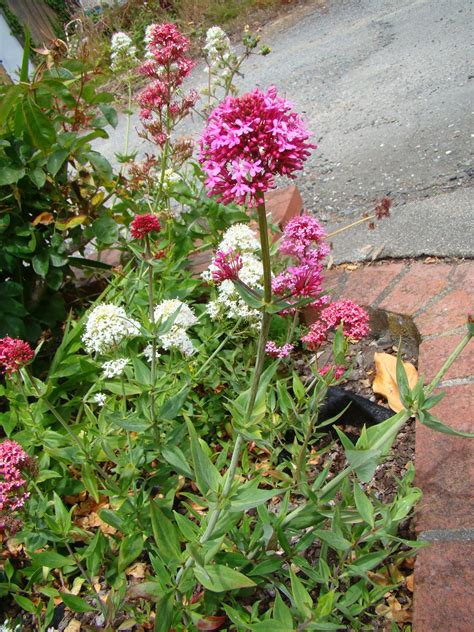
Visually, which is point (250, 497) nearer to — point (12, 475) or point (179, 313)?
point (12, 475)

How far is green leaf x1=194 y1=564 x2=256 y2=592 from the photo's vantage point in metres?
1.22

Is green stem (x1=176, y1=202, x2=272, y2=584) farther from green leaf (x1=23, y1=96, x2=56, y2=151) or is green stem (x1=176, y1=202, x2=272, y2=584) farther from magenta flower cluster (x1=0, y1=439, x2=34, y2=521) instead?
green leaf (x1=23, y1=96, x2=56, y2=151)

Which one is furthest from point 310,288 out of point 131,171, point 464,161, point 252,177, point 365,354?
point 464,161

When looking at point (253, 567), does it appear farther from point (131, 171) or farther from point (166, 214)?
point (131, 171)

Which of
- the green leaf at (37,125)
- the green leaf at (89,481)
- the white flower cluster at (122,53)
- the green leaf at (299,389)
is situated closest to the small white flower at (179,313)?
the green leaf at (299,389)

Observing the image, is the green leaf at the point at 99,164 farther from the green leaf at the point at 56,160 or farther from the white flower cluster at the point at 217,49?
the white flower cluster at the point at 217,49

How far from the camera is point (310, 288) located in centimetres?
140

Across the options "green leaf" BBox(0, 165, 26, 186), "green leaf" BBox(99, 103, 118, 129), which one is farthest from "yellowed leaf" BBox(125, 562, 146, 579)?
"green leaf" BBox(99, 103, 118, 129)

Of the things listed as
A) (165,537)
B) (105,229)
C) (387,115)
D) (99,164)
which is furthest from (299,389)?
(387,115)

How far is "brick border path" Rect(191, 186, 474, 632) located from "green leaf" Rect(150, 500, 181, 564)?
23.9 inches

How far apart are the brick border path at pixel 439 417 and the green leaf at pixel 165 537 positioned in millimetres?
608

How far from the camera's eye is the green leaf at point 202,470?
126cm

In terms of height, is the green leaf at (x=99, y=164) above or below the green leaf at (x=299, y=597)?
above

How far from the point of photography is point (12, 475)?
4.76 feet
